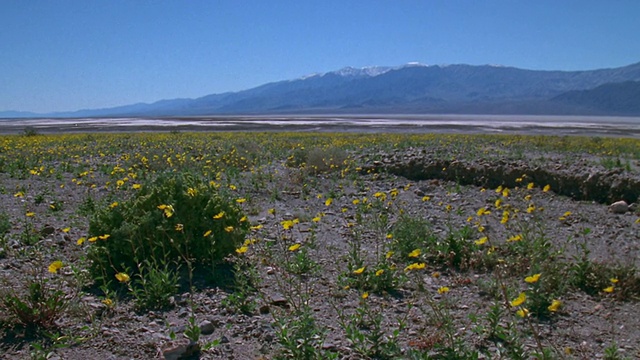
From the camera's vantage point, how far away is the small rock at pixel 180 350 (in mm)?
3844

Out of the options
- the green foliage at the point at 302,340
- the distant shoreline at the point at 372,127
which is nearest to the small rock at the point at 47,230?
the green foliage at the point at 302,340

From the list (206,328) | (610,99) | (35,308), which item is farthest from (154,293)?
(610,99)

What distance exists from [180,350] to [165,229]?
173cm

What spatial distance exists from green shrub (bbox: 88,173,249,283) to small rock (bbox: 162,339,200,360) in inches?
56.7

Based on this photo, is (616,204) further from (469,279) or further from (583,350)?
(583,350)

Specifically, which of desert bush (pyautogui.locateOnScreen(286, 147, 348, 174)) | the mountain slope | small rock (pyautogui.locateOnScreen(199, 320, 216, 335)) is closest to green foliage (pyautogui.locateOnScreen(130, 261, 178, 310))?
small rock (pyautogui.locateOnScreen(199, 320, 216, 335))

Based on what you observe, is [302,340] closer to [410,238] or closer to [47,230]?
[410,238]

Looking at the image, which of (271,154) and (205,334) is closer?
(205,334)

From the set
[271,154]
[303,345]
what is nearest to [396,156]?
[271,154]

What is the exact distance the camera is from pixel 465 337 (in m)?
4.26

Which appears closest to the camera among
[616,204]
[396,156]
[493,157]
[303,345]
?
[303,345]

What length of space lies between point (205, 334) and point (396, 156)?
10297mm

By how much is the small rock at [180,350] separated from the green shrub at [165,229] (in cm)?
144

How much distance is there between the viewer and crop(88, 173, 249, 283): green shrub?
5387 millimetres
